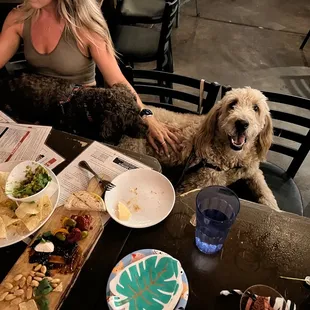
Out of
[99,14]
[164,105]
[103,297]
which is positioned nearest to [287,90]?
[164,105]

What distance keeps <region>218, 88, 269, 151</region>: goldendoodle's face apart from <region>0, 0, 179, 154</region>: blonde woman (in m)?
0.34

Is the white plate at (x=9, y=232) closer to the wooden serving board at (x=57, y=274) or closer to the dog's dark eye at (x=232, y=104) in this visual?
the wooden serving board at (x=57, y=274)

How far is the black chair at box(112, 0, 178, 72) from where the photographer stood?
2.78 m

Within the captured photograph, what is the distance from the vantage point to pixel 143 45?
2.93 m

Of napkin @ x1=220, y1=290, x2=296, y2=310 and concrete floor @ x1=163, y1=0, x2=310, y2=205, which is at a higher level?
napkin @ x1=220, y1=290, x2=296, y2=310

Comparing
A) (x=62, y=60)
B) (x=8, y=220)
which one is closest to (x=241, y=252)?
(x=8, y=220)

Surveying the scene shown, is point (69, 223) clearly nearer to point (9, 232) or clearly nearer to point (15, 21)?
point (9, 232)

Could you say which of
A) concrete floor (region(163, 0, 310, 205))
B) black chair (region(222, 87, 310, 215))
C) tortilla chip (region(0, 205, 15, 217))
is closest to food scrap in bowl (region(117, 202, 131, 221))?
tortilla chip (region(0, 205, 15, 217))

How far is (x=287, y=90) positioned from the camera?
368 cm

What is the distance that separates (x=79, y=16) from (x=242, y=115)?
3.60 feet

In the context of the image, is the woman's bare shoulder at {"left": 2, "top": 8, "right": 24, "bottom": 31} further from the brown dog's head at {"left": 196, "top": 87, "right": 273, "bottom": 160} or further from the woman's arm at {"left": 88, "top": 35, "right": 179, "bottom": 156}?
the brown dog's head at {"left": 196, "top": 87, "right": 273, "bottom": 160}

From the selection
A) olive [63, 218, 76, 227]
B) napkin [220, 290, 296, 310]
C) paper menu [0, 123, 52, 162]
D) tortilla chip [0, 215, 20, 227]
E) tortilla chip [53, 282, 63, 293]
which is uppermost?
napkin [220, 290, 296, 310]

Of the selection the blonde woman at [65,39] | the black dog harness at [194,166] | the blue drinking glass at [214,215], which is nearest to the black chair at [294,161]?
the black dog harness at [194,166]

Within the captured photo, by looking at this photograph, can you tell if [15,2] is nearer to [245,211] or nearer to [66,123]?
[66,123]
